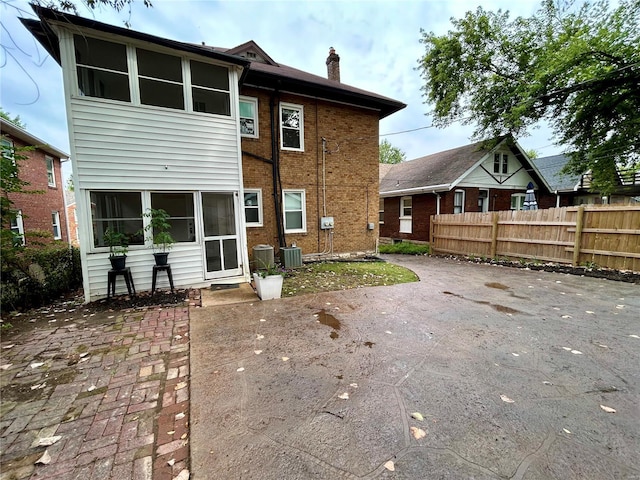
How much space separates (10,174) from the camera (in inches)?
185

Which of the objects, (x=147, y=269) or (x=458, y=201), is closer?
(x=147, y=269)

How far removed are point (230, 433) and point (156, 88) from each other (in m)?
7.05

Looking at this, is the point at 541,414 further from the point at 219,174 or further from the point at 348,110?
the point at 348,110

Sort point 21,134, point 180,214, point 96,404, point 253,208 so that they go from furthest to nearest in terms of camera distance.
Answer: point 21,134 < point 253,208 < point 180,214 < point 96,404

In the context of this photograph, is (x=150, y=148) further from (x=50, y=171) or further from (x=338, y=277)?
(x=50, y=171)

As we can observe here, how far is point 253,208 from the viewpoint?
9016 mm

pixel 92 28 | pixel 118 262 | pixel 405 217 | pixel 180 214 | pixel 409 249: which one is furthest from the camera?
pixel 405 217

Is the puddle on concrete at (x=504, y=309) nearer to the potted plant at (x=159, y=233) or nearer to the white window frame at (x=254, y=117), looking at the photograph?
the potted plant at (x=159, y=233)

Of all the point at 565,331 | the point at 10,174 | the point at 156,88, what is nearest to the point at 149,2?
the point at 156,88

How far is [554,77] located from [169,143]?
15.5 m

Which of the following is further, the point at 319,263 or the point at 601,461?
the point at 319,263

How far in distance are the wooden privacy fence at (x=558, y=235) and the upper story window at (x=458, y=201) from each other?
112 inches

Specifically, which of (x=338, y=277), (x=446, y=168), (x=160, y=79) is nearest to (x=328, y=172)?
(x=338, y=277)

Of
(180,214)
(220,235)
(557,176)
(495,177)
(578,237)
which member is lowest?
(578,237)
